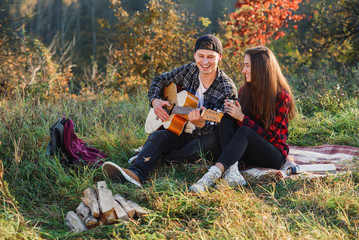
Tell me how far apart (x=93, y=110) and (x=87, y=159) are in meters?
1.86

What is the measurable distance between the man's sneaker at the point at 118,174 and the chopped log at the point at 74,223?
564mm

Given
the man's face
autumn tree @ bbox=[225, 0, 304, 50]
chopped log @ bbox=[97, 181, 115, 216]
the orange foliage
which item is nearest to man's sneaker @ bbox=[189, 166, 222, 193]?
chopped log @ bbox=[97, 181, 115, 216]

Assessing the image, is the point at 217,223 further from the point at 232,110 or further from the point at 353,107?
the point at 353,107

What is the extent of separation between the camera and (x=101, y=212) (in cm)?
242

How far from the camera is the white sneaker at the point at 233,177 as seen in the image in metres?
2.98

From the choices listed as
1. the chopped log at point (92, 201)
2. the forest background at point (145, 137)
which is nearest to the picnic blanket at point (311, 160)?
the forest background at point (145, 137)

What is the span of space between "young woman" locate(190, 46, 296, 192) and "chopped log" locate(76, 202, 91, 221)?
4.00 ft

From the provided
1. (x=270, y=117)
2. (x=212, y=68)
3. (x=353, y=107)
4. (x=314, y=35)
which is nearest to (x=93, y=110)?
(x=212, y=68)

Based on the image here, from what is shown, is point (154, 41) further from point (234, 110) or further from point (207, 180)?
point (207, 180)

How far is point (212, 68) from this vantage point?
345cm

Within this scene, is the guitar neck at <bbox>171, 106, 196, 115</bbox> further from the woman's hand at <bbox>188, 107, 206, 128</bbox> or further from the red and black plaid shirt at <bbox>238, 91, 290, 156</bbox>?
the red and black plaid shirt at <bbox>238, 91, 290, 156</bbox>

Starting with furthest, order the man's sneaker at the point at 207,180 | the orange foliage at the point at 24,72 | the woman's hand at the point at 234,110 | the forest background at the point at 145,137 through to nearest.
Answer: the orange foliage at the point at 24,72 → the woman's hand at the point at 234,110 → the man's sneaker at the point at 207,180 → the forest background at the point at 145,137

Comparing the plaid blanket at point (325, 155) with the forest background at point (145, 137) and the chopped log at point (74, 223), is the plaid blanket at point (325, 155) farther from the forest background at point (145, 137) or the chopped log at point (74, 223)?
the chopped log at point (74, 223)

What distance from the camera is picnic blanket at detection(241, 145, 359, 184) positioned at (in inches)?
124
